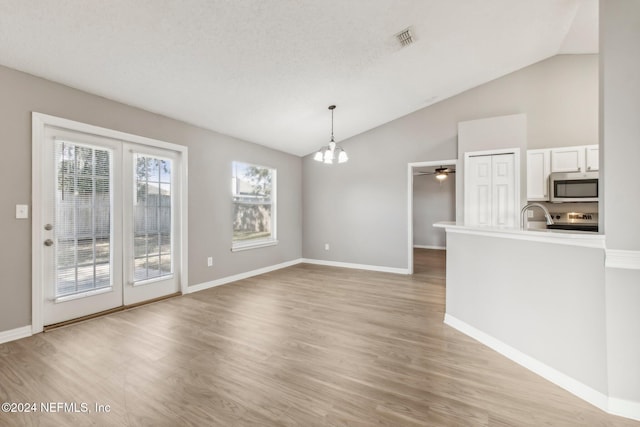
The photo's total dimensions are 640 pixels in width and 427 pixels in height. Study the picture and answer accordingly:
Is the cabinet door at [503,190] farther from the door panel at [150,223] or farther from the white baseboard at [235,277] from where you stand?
the door panel at [150,223]

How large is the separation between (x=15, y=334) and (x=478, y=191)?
20.2 ft

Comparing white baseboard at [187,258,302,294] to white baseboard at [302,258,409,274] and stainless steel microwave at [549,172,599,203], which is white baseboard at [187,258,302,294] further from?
stainless steel microwave at [549,172,599,203]

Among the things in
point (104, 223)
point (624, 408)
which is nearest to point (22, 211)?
point (104, 223)

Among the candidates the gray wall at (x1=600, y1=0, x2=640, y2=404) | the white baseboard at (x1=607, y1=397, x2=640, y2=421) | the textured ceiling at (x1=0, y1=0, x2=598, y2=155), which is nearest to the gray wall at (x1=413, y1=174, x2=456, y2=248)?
the textured ceiling at (x1=0, y1=0, x2=598, y2=155)

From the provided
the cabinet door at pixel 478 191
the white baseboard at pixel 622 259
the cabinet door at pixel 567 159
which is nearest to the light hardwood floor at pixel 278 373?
the white baseboard at pixel 622 259

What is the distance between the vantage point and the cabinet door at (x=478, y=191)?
4.51 meters

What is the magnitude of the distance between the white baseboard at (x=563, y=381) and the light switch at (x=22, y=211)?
4.51m

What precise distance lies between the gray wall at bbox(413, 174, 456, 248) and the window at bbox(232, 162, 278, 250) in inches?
211

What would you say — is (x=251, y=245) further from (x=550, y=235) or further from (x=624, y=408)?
(x=624, y=408)

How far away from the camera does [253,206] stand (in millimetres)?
5348

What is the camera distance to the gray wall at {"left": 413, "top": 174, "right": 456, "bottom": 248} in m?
8.40

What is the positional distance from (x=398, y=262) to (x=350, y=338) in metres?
3.07

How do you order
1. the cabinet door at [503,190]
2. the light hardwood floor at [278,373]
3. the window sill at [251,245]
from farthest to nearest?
the window sill at [251,245] → the cabinet door at [503,190] → the light hardwood floor at [278,373]

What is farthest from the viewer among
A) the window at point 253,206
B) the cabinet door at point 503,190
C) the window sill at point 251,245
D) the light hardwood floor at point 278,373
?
the window at point 253,206
